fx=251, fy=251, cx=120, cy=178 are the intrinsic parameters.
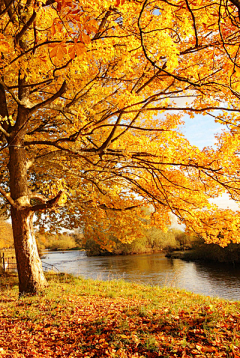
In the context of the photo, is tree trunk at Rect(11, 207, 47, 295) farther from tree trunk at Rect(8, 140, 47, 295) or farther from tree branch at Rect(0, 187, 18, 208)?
tree branch at Rect(0, 187, 18, 208)

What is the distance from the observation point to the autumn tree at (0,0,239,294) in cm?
416

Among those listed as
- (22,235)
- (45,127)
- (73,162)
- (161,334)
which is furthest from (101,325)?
(45,127)

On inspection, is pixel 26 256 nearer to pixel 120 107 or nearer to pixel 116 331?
pixel 116 331

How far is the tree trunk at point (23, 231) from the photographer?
6.46 m

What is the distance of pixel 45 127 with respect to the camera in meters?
8.77

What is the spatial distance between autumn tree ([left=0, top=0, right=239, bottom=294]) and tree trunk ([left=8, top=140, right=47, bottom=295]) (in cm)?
3

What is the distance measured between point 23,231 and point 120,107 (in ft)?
13.5

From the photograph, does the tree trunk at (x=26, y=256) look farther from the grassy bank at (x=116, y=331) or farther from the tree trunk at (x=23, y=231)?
the grassy bank at (x=116, y=331)

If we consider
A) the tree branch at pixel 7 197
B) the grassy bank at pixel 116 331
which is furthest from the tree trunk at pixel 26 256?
the grassy bank at pixel 116 331

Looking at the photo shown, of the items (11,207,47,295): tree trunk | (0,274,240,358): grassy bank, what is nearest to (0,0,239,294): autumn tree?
(11,207,47,295): tree trunk

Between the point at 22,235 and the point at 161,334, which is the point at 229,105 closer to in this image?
the point at 161,334

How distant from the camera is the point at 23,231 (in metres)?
6.54

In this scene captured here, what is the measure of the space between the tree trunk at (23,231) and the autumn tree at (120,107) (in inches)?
1.1

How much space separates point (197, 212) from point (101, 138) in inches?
135
